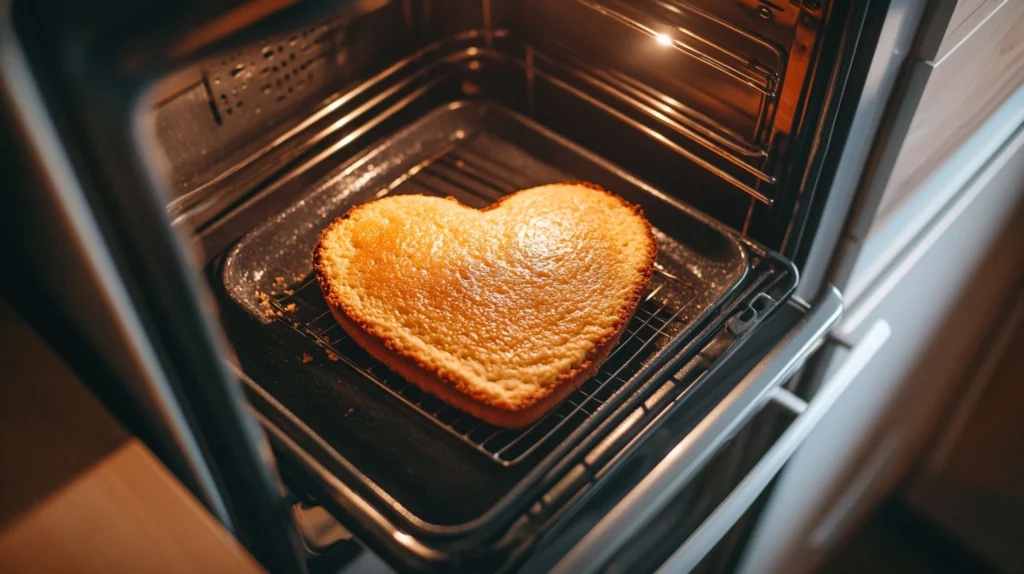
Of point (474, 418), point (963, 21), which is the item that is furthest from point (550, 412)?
point (963, 21)

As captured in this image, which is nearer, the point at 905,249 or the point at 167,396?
the point at 167,396

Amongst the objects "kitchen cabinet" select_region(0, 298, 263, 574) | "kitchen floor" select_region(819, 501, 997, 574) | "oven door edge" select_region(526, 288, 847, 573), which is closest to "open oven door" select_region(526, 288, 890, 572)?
"oven door edge" select_region(526, 288, 847, 573)

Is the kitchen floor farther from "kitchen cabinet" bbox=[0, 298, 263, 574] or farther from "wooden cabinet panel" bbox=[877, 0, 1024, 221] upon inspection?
"kitchen cabinet" bbox=[0, 298, 263, 574]

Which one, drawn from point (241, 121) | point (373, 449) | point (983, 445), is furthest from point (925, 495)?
point (241, 121)

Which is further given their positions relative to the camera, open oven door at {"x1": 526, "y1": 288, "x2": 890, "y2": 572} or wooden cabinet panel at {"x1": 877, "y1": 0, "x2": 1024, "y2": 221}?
wooden cabinet panel at {"x1": 877, "y1": 0, "x2": 1024, "y2": 221}

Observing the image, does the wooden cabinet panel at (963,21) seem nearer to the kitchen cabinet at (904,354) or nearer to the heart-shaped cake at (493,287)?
the kitchen cabinet at (904,354)

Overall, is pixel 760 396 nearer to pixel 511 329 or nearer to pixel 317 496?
pixel 511 329

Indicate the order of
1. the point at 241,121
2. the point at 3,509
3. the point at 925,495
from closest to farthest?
the point at 3,509, the point at 241,121, the point at 925,495

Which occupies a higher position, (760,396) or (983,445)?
(760,396)
